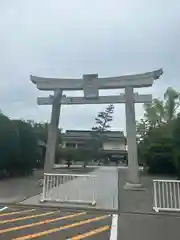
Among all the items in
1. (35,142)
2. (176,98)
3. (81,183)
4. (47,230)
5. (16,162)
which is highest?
(176,98)

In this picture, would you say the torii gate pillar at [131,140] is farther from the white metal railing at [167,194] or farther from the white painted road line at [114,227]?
the white painted road line at [114,227]

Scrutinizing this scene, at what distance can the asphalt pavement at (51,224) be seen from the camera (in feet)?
17.1

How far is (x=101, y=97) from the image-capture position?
16.2 m

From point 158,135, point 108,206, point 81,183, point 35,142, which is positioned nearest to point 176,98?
point 158,135

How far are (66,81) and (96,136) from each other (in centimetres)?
2918

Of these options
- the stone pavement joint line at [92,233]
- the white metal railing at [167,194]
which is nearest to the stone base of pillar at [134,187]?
→ the white metal railing at [167,194]

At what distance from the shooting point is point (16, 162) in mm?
18047

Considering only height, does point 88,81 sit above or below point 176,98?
below

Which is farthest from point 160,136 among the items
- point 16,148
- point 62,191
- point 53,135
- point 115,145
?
point 115,145

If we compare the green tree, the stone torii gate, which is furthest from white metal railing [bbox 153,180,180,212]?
the green tree

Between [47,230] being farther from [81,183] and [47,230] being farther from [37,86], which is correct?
[37,86]

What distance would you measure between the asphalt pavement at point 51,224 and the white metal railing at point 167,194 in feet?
5.77

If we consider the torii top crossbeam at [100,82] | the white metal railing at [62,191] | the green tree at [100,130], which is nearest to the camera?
the white metal railing at [62,191]

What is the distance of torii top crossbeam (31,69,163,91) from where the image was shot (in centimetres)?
1496
